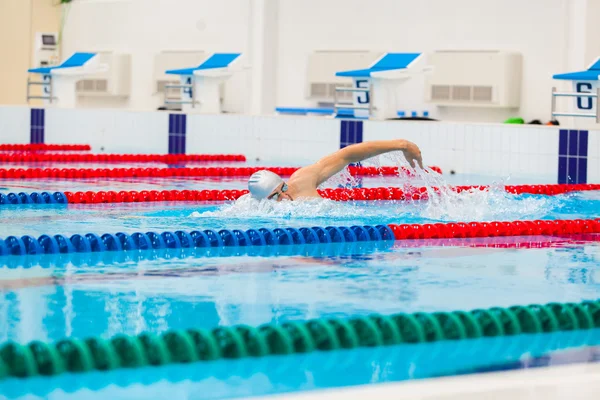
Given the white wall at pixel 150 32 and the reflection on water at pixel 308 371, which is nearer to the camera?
the reflection on water at pixel 308 371

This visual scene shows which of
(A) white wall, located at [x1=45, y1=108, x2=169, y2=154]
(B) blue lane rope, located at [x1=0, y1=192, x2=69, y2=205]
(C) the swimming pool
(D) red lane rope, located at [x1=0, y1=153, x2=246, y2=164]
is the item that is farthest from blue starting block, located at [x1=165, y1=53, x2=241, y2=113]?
(C) the swimming pool

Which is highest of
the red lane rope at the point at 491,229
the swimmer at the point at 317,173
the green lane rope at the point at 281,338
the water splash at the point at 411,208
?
the swimmer at the point at 317,173

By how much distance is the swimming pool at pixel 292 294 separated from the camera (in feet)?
9.57

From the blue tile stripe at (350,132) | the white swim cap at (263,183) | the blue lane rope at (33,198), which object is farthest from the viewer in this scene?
the blue tile stripe at (350,132)

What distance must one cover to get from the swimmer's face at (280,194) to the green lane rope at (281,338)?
3065 mm

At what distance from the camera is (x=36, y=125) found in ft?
47.0

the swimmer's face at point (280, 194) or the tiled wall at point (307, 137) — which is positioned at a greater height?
the tiled wall at point (307, 137)

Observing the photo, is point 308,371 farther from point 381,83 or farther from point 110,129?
A: point 110,129

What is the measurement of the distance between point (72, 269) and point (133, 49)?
14.5m

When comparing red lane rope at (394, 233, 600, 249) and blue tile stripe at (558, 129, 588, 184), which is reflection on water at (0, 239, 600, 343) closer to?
red lane rope at (394, 233, 600, 249)

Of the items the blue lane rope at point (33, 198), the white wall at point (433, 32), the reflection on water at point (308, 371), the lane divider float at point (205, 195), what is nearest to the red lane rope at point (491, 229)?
the lane divider float at point (205, 195)

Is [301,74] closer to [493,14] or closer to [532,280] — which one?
[493,14]

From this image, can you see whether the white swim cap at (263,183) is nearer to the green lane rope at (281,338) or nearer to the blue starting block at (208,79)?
the green lane rope at (281,338)

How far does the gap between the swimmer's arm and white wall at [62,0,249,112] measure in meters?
10.4
